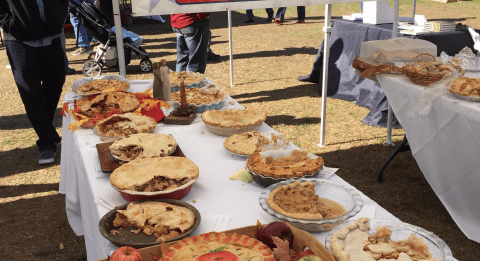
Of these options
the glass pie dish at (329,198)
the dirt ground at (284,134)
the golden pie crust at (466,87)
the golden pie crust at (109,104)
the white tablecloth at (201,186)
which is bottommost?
the dirt ground at (284,134)

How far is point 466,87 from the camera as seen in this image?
244 cm

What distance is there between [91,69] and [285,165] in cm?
599

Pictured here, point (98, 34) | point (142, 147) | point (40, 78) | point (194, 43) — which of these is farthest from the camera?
point (98, 34)

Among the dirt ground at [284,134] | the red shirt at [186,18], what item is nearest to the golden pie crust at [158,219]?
the dirt ground at [284,134]

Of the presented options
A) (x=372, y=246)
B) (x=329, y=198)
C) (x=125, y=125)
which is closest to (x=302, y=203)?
(x=329, y=198)

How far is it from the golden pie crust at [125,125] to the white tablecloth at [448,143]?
5.59 feet

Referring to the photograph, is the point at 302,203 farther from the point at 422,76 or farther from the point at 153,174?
the point at 422,76

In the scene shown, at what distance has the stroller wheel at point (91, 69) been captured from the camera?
7061 mm

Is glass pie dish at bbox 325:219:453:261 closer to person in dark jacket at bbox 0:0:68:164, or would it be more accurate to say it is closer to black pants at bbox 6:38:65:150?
person in dark jacket at bbox 0:0:68:164

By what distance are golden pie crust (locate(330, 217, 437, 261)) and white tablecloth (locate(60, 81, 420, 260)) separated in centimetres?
13

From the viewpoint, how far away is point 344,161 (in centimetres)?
402

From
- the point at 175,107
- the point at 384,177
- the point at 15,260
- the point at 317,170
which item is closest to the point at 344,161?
the point at 384,177

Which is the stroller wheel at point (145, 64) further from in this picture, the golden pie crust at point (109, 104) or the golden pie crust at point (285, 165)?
the golden pie crust at point (285, 165)

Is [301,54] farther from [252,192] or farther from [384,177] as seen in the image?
[252,192]
